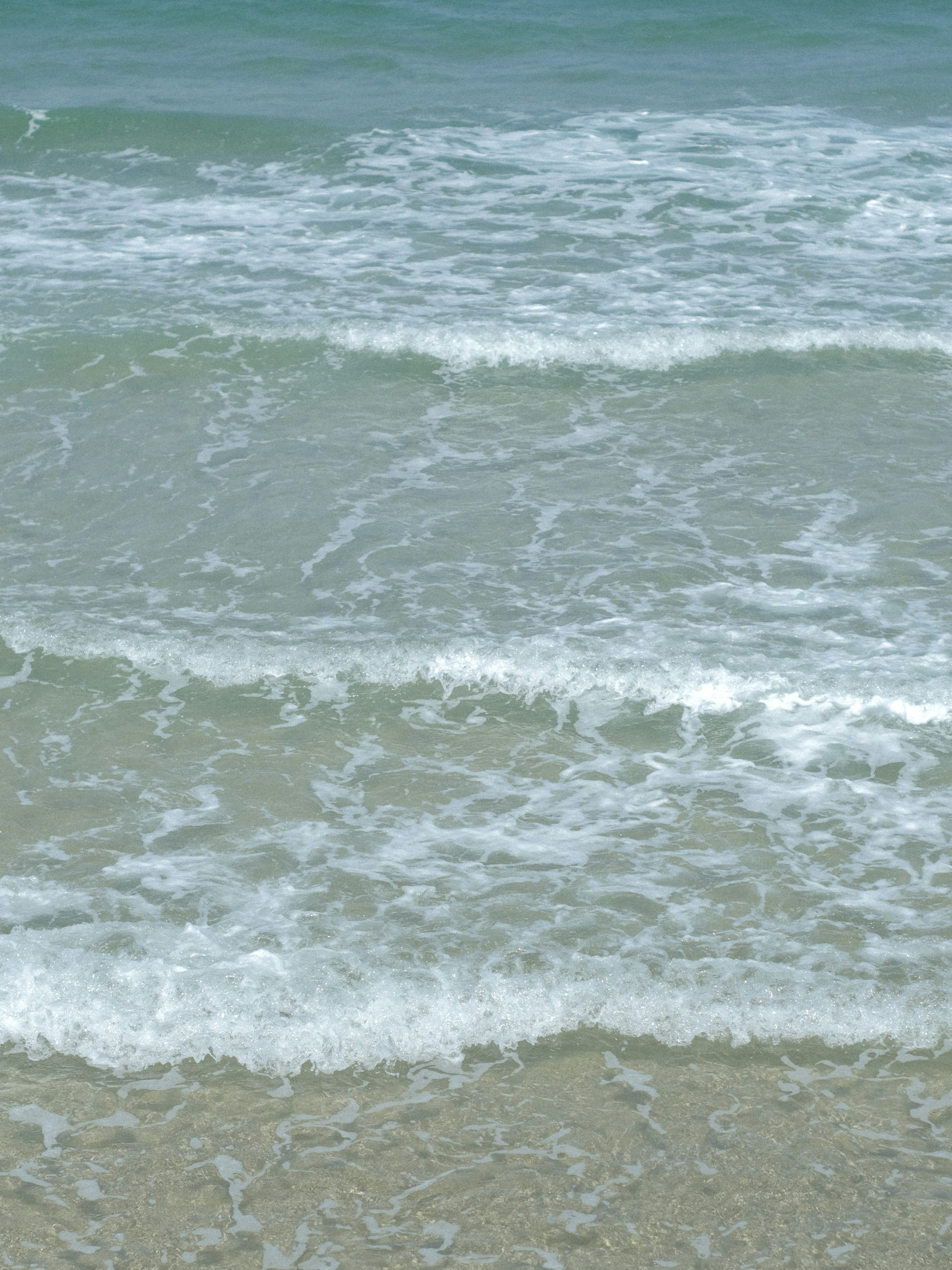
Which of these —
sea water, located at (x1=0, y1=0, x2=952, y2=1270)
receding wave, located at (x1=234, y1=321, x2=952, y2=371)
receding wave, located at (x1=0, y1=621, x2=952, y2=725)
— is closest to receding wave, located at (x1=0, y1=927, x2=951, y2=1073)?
sea water, located at (x1=0, y1=0, x2=952, y2=1270)

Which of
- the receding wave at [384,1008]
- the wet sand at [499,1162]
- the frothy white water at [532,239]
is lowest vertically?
the wet sand at [499,1162]

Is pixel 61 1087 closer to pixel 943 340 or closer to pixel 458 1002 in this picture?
pixel 458 1002

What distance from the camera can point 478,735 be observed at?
17.2ft

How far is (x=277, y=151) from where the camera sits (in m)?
13.9

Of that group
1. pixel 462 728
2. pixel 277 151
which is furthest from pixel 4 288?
pixel 462 728

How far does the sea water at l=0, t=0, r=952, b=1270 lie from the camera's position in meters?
3.42

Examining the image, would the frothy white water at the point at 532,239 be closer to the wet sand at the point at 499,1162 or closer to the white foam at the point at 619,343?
the white foam at the point at 619,343

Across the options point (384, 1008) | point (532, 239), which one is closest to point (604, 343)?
point (532, 239)

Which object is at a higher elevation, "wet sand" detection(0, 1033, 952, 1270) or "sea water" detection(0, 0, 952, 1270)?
"sea water" detection(0, 0, 952, 1270)

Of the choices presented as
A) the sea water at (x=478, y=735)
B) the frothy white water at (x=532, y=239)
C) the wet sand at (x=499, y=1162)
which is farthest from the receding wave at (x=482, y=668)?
the frothy white water at (x=532, y=239)

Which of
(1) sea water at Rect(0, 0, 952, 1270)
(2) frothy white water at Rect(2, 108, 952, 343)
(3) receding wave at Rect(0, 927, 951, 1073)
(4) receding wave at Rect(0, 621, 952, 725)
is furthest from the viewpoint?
(2) frothy white water at Rect(2, 108, 952, 343)

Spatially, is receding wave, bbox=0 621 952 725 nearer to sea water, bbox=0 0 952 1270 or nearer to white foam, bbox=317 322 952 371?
sea water, bbox=0 0 952 1270

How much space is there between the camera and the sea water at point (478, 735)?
3424mm

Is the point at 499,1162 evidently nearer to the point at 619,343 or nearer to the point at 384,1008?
the point at 384,1008
